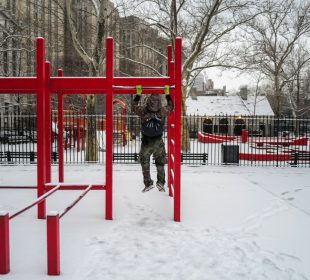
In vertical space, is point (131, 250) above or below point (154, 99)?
below

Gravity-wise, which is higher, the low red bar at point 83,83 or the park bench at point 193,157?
the low red bar at point 83,83

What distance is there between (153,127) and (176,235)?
8.64 ft

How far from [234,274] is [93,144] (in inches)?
402

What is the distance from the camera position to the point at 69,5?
42.2 feet

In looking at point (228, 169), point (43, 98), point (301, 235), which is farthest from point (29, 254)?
point (228, 169)

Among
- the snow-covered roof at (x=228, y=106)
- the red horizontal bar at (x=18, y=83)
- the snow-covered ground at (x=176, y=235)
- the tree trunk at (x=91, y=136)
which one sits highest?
the snow-covered roof at (x=228, y=106)

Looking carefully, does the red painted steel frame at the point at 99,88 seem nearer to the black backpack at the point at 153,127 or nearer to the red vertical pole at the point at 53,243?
the black backpack at the point at 153,127

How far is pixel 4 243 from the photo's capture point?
134 inches

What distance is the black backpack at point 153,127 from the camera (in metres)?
6.87

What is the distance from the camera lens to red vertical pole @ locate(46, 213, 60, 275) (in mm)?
3428

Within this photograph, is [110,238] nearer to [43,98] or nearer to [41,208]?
[41,208]

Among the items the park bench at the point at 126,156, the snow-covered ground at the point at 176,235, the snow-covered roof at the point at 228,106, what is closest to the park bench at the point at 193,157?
the park bench at the point at 126,156

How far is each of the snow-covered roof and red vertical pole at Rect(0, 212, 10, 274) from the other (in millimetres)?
41637

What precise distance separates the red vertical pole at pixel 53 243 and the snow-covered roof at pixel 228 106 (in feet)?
136
